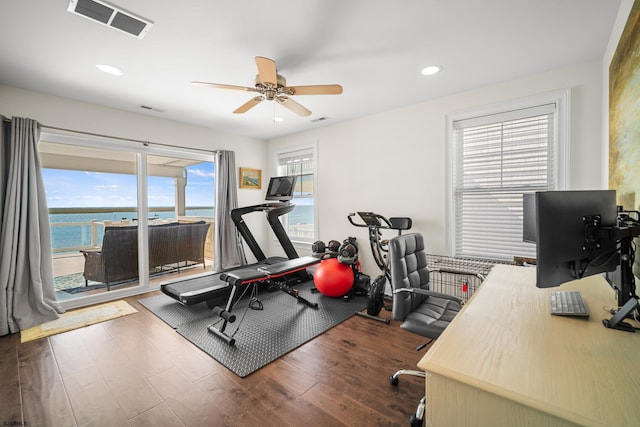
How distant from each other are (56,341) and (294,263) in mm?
2446

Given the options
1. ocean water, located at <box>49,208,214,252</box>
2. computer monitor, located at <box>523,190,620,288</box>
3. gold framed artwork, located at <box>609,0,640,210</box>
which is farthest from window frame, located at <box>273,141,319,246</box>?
computer monitor, located at <box>523,190,620,288</box>

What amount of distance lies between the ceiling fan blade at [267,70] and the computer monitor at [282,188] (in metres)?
1.96

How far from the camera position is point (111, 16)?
181cm

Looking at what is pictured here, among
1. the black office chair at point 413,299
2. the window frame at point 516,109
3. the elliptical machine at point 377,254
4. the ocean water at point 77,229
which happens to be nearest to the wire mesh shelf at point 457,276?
the window frame at point 516,109

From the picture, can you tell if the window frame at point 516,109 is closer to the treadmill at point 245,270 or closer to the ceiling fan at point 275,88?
the ceiling fan at point 275,88

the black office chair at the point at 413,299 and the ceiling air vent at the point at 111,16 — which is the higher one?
the ceiling air vent at the point at 111,16

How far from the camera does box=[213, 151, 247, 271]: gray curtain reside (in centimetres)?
460

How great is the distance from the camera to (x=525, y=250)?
2.84m

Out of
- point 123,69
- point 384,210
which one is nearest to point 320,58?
point 123,69

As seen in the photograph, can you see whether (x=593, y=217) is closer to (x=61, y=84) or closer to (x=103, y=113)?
(x=61, y=84)

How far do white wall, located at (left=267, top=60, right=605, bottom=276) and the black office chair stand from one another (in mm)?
1447

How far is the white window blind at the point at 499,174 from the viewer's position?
108 inches

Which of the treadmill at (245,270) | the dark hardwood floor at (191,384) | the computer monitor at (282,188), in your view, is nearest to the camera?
the dark hardwood floor at (191,384)

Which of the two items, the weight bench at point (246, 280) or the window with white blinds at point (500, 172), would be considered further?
the window with white blinds at point (500, 172)
